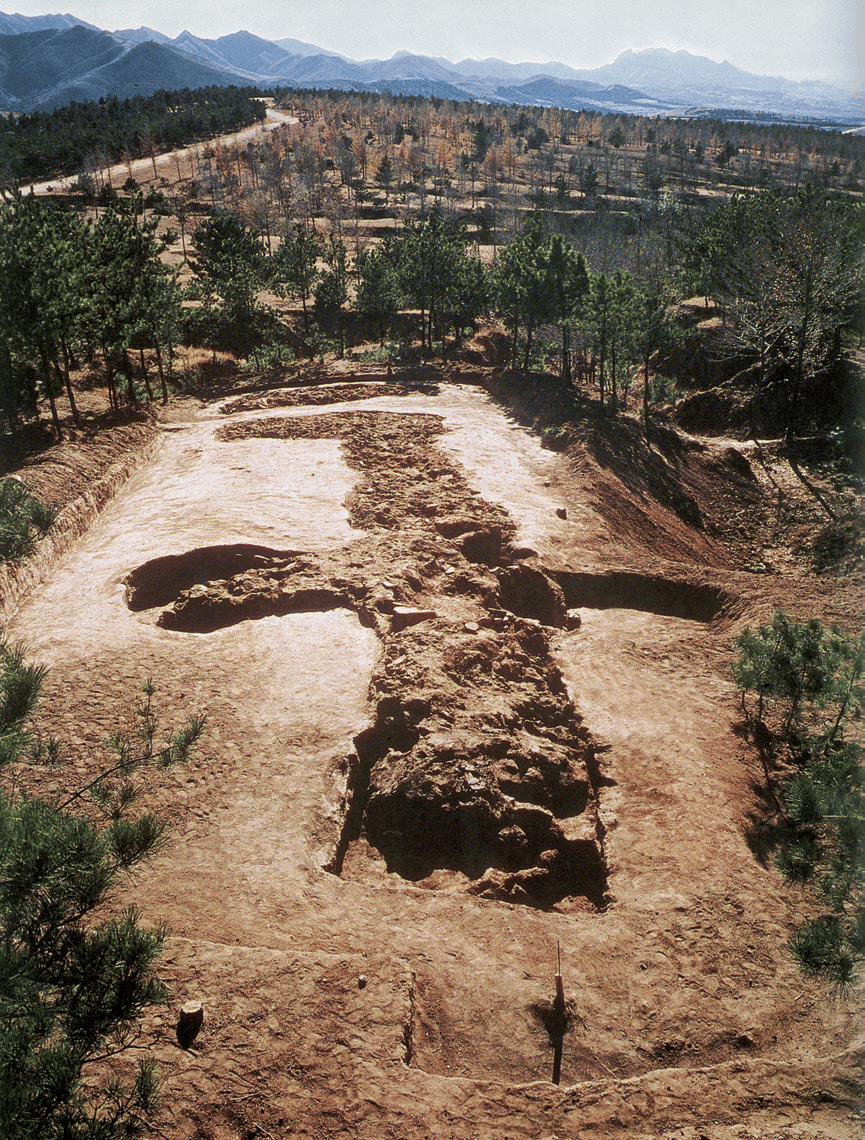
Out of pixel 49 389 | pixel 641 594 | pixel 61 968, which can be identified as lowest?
pixel 641 594

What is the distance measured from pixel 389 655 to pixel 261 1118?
821 centimetres

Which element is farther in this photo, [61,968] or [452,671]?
[452,671]

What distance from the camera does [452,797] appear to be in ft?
35.9

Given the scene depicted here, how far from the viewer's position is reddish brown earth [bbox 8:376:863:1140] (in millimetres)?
6883

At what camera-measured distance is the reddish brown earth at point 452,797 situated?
22.6 ft

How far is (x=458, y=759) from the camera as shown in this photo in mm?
11438

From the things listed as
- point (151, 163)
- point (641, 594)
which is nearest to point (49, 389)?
point (641, 594)

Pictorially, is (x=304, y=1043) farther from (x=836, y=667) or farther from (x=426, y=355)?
(x=426, y=355)

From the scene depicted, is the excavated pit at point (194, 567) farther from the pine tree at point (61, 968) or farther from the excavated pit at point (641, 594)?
the pine tree at point (61, 968)

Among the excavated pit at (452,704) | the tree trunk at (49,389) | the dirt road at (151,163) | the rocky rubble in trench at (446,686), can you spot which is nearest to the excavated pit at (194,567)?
the rocky rubble in trench at (446,686)

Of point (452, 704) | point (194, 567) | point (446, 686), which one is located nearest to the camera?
point (452, 704)

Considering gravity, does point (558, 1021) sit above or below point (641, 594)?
below

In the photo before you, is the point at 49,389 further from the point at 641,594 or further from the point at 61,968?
the point at 61,968

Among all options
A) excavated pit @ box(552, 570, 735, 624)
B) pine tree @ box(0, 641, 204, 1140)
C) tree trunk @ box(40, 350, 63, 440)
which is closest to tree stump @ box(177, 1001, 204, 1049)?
pine tree @ box(0, 641, 204, 1140)
